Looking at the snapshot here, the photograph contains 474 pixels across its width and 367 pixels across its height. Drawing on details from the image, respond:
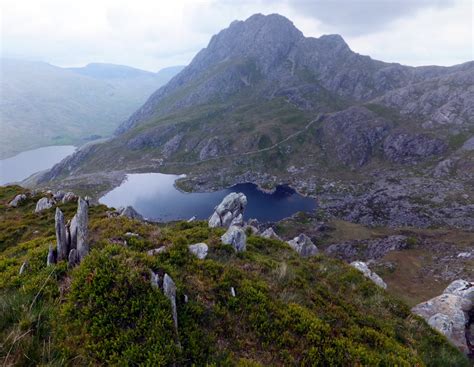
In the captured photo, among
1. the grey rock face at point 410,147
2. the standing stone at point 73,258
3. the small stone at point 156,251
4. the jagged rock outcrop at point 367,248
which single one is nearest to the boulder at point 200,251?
the small stone at point 156,251

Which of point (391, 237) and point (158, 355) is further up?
point (158, 355)

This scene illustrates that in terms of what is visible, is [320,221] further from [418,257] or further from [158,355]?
[158,355]

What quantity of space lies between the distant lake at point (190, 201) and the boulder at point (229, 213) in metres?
85.2

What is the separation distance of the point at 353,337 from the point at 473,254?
90617 millimetres

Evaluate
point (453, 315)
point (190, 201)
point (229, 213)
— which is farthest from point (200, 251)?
point (190, 201)

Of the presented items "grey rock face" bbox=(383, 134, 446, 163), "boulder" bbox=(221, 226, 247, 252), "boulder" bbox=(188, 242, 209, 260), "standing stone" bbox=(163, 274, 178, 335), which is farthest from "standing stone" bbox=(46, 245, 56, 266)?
"grey rock face" bbox=(383, 134, 446, 163)

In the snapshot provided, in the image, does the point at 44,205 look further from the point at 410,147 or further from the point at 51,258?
the point at 410,147

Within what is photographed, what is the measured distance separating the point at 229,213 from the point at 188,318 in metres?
30.5

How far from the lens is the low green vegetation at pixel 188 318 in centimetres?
805

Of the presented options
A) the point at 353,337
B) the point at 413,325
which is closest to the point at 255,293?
the point at 353,337

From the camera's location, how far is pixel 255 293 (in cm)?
1178

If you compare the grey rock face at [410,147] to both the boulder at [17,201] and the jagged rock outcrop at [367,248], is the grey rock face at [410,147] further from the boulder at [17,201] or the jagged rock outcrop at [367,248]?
the boulder at [17,201]

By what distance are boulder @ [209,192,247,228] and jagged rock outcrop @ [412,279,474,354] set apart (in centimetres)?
2336

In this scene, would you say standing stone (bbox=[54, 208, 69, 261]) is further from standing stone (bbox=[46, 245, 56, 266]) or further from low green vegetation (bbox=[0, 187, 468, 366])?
low green vegetation (bbox=[0, 187, 468, 366])
